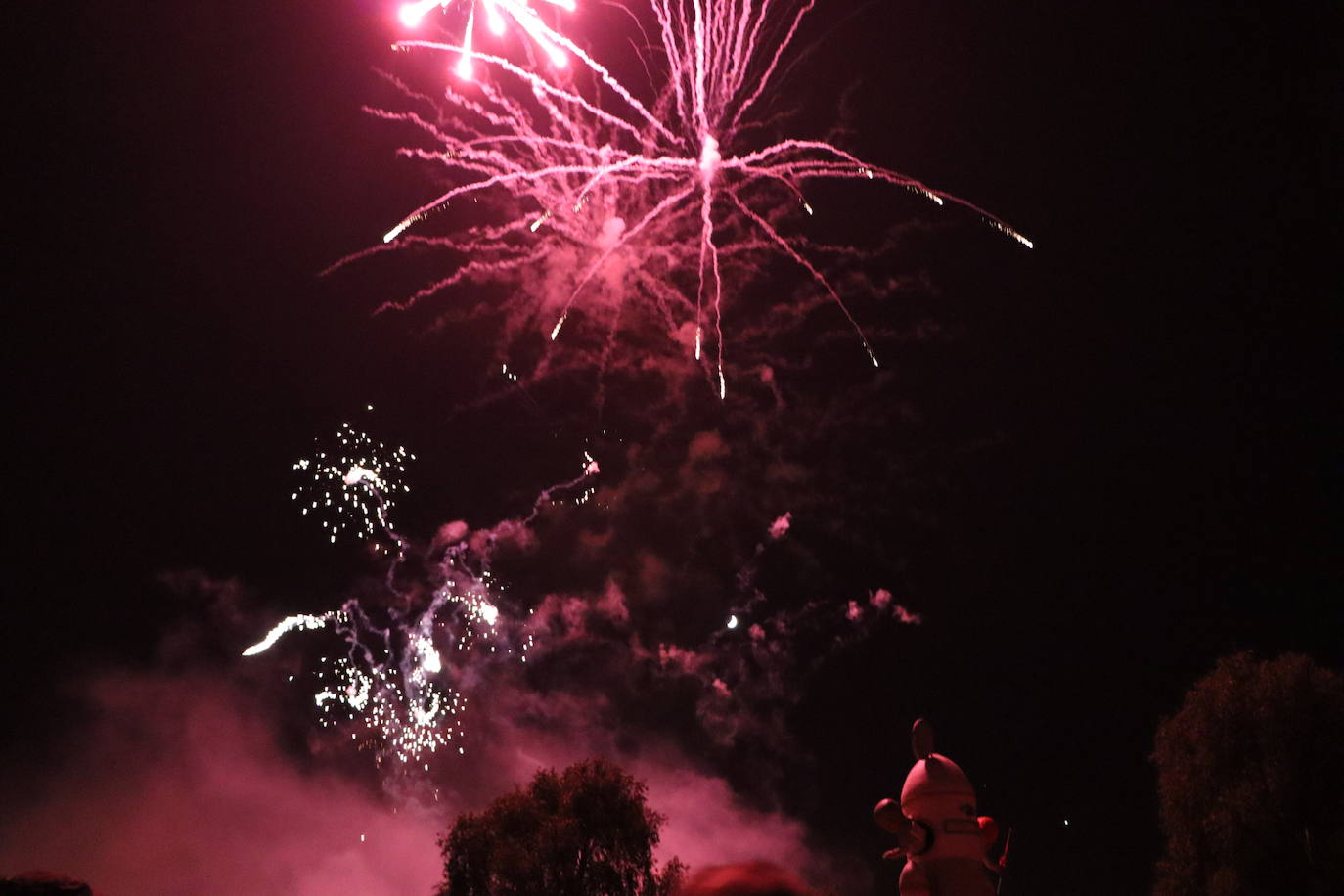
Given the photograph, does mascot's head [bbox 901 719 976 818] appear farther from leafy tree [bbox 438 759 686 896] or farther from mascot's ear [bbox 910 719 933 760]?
leafy tree [bbox 438 759 686 896]

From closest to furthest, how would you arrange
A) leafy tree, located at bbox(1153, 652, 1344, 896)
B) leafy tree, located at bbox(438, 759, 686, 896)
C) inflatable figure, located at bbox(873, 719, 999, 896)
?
inflatable figure, located at bbox(873, 719, 999, 896) < leafy tree, located at bbox(1153, 652, 1344, 896) < leafy tree, located at bbox(438, 759, 686, 896)

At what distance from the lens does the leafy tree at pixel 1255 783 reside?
19.0 metres

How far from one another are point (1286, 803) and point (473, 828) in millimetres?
19378

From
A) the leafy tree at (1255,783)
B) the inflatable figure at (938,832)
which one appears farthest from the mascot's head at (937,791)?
the leafy tree at (1255,783)

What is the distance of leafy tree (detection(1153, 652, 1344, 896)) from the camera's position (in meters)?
19.0

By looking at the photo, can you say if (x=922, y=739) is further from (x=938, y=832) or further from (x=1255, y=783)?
(x=1255, y=783)

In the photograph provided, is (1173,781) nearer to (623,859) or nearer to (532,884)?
(623,859)

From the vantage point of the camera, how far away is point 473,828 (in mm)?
27922

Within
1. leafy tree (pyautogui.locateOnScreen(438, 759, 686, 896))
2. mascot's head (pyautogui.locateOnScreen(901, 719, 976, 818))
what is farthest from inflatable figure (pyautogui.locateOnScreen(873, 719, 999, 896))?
leafy tree (pyautogui.locateOnScreen(438, 759, 686, 896))

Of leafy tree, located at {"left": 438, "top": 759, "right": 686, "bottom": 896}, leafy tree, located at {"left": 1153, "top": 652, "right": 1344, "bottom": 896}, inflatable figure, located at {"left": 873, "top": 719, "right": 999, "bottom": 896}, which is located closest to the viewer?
inflatable figure, located at {"left": 873, "top": 719, "right": 999, "bottom": 896}

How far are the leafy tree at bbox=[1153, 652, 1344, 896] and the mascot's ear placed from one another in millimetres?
11408

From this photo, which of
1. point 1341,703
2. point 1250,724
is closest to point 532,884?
point 1250,724

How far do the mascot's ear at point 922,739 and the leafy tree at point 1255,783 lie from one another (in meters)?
11.4

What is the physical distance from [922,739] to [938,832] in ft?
3.57
